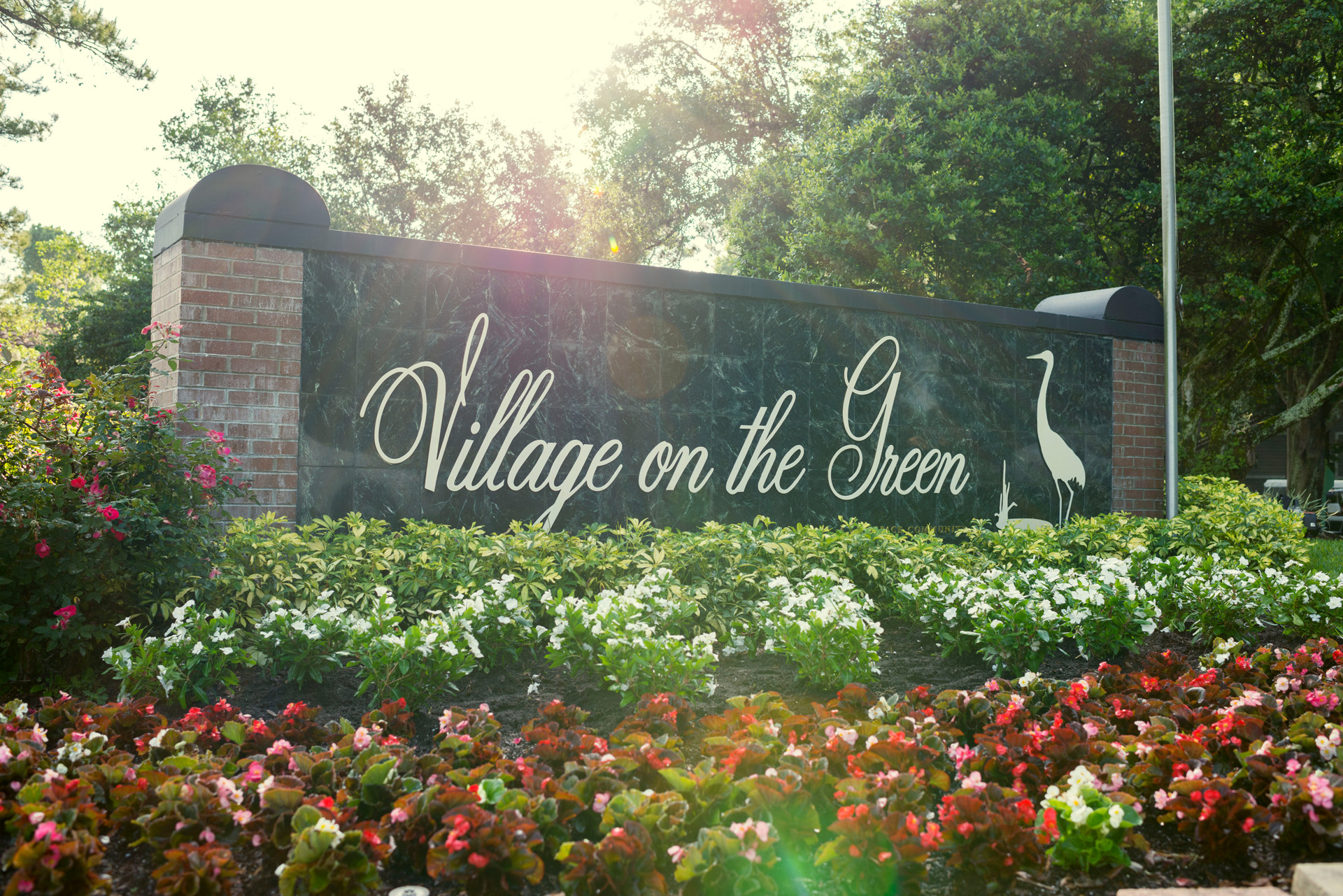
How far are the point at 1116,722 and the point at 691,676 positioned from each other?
165cm

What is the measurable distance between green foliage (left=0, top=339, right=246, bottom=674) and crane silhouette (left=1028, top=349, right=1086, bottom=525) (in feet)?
24.5

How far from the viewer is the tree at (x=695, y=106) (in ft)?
79.3

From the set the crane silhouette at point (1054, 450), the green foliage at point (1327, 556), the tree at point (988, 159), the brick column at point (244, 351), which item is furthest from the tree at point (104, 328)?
the green foliage at point (1327, 556)

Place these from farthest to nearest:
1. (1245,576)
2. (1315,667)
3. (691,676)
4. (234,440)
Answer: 1. (234,440)
2. (1245,576)
3. (1315,667)
4. (691,676)

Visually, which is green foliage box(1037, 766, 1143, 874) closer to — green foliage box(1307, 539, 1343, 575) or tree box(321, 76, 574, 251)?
green foliage box(1307, 539, 1343, 575)

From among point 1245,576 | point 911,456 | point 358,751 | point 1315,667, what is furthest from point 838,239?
point 358,751

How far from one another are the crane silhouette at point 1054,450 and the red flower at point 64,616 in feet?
26.9

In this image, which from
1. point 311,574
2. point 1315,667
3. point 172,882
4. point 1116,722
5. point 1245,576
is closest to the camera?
point 172,882

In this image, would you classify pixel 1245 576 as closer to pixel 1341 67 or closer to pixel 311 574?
pixel 311 574

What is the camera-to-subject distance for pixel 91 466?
4.49 m

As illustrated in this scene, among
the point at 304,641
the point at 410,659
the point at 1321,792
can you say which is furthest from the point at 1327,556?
the point at 304,641

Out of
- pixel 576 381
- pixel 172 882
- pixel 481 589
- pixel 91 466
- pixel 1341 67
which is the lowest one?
pixel 172 882

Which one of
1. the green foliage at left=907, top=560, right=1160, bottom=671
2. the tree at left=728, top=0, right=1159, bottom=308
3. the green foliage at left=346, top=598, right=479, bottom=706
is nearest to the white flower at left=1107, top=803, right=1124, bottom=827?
the green foliage at left=907, top=560, right=1160, bottom=671

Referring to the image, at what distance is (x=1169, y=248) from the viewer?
33.7ft
